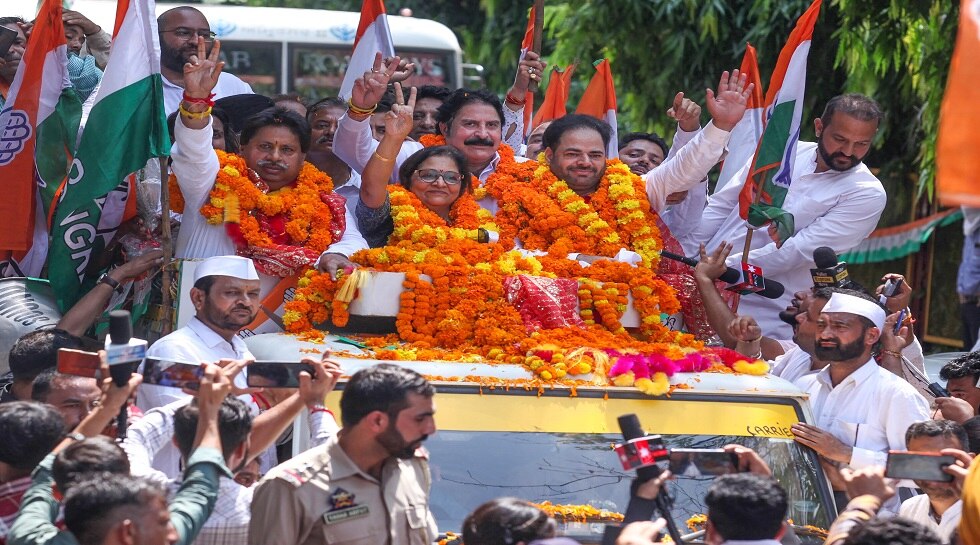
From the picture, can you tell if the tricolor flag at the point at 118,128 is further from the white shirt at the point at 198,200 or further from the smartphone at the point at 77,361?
the smartphone at the point at 77,361

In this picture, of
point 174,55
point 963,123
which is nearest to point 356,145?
point 174,55

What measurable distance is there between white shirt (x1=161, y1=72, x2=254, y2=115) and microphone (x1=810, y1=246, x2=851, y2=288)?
3331 millimetres

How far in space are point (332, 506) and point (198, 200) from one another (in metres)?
2.76

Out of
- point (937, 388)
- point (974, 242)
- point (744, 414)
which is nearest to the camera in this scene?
point (744, 414)

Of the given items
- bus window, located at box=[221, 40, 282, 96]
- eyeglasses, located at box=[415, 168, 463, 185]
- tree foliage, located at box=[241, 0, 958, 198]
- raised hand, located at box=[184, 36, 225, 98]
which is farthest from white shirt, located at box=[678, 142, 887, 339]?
bus window, located at box=[221, 40, 282, 96]

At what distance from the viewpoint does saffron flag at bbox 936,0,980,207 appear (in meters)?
3.80

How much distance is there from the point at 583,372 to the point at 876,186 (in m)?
2.95

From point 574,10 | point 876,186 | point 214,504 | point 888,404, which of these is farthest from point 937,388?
point 574,10

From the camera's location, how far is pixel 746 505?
3.96 m

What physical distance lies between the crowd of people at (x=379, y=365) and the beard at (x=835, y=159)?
0.05ft

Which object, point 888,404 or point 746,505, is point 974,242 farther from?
point 746,505

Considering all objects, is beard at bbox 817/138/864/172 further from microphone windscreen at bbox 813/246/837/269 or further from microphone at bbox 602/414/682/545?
microphone at bbox 602/414/682/545

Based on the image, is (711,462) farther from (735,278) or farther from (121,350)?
(735,278)

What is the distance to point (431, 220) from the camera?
6.62 metres
